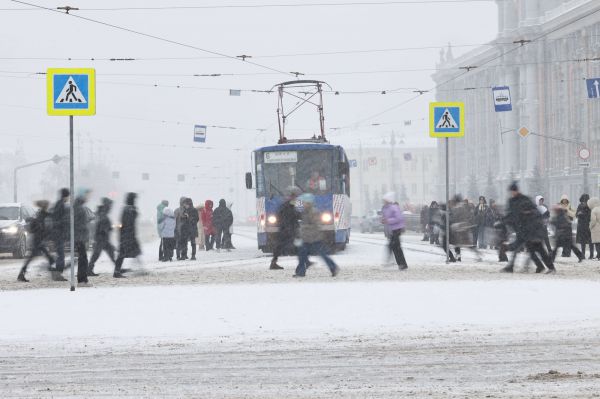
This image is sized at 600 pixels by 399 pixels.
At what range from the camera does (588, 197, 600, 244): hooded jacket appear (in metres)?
27.2

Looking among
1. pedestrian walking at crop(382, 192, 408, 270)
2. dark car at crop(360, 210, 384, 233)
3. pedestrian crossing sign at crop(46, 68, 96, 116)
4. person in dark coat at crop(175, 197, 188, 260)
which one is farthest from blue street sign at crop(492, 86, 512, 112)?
pedestrian crossing sign at crop(46, 68, 96, 116)

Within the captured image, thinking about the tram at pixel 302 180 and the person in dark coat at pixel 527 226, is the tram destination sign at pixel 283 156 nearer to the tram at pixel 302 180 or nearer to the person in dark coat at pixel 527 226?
the tram at pixel 302 180

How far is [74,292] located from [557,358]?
9.53m

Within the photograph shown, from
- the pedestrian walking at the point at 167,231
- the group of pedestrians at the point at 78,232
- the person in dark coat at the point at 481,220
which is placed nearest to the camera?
the group of pedestrians at the point at 78,232

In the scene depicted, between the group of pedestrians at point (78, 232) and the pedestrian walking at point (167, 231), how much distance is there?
5390 millimetres

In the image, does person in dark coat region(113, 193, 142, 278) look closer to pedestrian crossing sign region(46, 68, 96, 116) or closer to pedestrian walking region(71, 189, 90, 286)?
pedestrian walking region(71, 189, 90, 286)

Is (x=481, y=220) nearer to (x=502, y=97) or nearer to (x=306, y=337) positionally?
(x=502, y=97)

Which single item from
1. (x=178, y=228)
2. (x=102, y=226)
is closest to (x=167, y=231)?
(x=178, y=228)

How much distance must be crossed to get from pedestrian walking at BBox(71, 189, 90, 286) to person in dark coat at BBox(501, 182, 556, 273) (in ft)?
25.0

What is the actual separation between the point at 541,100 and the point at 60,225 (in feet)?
286

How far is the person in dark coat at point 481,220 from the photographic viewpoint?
114ft

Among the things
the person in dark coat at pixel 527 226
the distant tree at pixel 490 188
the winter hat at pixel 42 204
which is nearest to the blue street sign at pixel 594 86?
the person in dark coat at pixel 527 226

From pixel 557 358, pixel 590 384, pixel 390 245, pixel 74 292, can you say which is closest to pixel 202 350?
pixel 557 358

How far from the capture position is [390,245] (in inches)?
907
